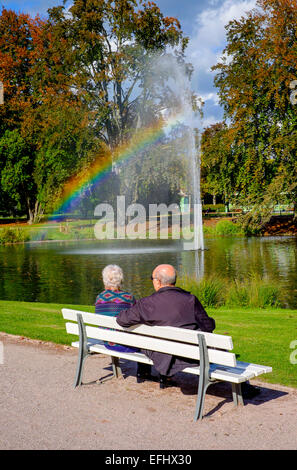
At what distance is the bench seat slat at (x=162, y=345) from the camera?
193 inches

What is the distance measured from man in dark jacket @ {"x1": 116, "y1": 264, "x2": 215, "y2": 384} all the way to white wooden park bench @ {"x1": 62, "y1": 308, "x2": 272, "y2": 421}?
11 cm

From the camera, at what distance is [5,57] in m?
51.6

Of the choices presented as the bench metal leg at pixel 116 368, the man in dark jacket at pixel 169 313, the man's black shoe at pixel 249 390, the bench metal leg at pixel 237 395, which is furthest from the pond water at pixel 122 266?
the man in dark jacket at pixel 169 313

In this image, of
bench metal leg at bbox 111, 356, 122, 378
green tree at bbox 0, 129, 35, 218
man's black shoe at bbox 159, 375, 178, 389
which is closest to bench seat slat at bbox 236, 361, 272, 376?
man's black shoe at bbox 159, 375, 178, 389

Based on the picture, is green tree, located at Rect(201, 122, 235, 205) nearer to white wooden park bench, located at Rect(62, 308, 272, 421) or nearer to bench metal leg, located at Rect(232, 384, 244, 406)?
white wooden park bench, located at Rect(62, 308, 272, 421)

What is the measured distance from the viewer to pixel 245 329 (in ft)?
30.5

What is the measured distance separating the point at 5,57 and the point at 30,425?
51.9 metres

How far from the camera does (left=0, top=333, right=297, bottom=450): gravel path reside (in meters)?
4.40

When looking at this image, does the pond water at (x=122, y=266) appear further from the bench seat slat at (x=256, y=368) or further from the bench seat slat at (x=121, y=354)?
the bench seat slat at (x=256, y=368)

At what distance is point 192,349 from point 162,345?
1.25 ft

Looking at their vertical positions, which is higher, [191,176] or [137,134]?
[137,134]

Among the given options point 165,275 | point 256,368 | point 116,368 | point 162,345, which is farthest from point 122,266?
point 256,368

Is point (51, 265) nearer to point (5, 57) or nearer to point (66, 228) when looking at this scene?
point (66, 228)

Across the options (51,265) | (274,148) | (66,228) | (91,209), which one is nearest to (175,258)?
(51,265)
